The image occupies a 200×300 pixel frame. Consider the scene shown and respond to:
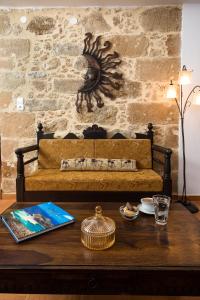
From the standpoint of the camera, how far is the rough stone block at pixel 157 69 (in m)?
2.81

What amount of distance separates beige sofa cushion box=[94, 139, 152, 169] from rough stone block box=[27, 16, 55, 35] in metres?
1.50

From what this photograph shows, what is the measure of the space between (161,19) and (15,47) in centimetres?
172

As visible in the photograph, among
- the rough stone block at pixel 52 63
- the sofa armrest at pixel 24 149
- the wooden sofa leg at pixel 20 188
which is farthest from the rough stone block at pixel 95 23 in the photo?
the wooden sofa leg at pixel 20 188

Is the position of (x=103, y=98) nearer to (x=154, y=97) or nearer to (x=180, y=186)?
(x=154, y=97)

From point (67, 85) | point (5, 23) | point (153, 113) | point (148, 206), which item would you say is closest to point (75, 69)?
point (67, 85)

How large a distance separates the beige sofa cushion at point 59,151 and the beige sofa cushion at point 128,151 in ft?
0.40

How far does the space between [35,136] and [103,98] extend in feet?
3.10

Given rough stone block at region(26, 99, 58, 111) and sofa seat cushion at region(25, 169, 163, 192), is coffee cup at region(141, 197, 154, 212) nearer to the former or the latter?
sofa seat cushion at region(25, 169, 163, 192)

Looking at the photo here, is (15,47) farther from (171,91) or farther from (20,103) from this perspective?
(171,91)

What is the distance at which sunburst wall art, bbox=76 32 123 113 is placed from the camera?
282cm

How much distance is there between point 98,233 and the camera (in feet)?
3.42

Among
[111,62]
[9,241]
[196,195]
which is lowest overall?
[196,195]

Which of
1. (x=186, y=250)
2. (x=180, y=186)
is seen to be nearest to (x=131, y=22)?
(x=180, y=186)

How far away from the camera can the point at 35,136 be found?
2.95m
